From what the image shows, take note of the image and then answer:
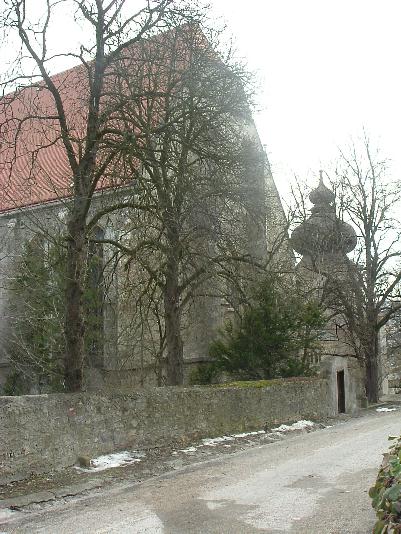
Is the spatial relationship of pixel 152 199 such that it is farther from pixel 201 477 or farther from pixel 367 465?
pixel 367 465

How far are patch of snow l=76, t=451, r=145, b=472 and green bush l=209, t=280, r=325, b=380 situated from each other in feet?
29.6

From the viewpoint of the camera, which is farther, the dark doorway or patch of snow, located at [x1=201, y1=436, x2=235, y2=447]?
the dark doorway

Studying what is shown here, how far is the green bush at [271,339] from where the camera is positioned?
20.0 meters

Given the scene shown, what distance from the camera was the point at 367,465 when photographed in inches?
400

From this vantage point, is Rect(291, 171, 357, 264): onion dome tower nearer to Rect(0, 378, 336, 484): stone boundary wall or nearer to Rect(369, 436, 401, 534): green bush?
Rect(0, 378, 336, 484): stone boundary wall

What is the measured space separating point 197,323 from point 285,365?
4.97 m

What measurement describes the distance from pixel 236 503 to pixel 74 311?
4.97m

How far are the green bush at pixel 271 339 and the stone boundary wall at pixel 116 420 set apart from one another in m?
3.05

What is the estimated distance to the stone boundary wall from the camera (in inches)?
353

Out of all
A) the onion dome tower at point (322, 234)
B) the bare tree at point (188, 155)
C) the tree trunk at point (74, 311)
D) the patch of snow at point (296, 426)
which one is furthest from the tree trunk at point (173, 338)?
the onion dome tower at point (322, 234)

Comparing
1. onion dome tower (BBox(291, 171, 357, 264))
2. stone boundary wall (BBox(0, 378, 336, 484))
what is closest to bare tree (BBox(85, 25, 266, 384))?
stone boundary wall (BBox(0, 378, 336, 484))

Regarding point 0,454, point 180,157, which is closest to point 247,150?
point 180,157

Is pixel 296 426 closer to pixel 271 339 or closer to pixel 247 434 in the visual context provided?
pixel 247 434

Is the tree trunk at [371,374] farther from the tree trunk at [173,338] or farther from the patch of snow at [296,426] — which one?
the tree trunk at [173,338]
